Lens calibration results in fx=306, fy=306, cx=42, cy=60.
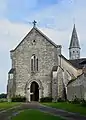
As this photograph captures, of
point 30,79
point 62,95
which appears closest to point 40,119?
point 62,95

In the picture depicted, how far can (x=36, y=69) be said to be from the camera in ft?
Result: 187

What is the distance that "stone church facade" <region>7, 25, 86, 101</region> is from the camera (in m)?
54.8

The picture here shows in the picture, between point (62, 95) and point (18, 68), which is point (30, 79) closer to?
point (18, 68)

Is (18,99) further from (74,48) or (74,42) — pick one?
(74,42)

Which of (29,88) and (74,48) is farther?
(74,48)

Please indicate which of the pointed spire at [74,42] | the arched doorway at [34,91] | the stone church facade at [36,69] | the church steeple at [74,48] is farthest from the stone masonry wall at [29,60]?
the pointed spire at [74,42]

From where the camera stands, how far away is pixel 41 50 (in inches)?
2255

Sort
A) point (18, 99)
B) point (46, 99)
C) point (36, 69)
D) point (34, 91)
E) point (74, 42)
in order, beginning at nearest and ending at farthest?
point (46, 99) → point (18, 99) → point (36, 69) → point (34, 91) → point (74, 42)

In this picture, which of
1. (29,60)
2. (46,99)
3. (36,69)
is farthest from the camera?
(29,60)

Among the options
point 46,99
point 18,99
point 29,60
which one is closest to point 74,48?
point 29,60

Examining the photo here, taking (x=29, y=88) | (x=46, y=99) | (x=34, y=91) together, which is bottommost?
(x=46, y=99)

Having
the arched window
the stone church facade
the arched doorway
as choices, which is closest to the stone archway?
the stone church facade

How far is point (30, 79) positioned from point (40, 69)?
2704 mm

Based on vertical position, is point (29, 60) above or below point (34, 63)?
above
